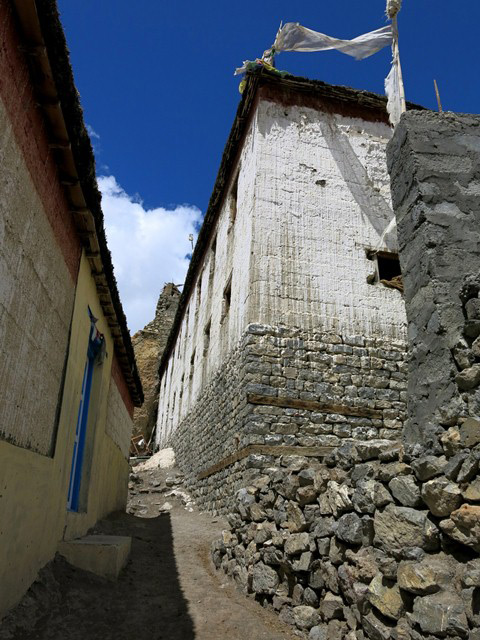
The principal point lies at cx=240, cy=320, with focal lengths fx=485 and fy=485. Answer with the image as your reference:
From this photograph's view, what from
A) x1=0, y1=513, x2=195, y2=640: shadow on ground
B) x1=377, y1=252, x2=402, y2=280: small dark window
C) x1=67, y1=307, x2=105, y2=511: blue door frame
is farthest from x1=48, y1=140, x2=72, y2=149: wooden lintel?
x1=377, y1=252, x2=402, y2=280: small dark window

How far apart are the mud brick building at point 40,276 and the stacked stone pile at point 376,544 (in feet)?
6.76

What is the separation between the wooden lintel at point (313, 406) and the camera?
7.94 m

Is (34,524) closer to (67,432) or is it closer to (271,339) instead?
(67,432)

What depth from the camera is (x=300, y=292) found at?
8875 mm

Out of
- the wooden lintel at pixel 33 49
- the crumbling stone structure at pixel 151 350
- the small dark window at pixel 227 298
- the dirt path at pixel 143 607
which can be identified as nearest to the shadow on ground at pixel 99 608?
the dirt path at pixel 143 607

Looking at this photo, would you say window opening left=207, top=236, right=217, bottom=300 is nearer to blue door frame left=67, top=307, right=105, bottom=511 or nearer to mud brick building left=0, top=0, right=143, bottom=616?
blue door frame left=67, top=307, right=105, bottom=511

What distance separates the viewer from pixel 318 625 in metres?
3.51

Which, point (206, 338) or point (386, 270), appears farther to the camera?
point (206, 338)

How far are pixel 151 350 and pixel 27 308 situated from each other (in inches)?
1178

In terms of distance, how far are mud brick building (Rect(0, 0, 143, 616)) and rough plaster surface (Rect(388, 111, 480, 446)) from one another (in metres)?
2.54

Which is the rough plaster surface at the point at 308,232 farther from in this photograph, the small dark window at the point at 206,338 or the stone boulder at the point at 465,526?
the stone boulder at the point at 465,526

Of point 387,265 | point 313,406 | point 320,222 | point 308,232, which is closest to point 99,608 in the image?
point 313,406

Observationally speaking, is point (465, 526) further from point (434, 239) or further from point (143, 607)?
point (143, 607)

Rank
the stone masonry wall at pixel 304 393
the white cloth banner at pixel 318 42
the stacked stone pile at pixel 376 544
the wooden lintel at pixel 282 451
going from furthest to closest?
the white cloth banner at pixel 318 42 → the stone masonry wall at pixel 304 393 → the wooden lintel at pixel 282 451 → the stacked stone pile at pixel 376 544
